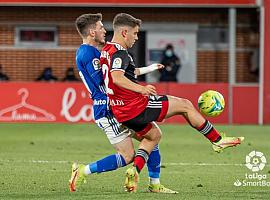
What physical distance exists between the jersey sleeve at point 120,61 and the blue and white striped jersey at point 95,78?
20.7 inches

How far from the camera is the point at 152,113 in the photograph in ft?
34.3

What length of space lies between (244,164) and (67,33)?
1552 centimetres

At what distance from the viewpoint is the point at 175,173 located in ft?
43.9

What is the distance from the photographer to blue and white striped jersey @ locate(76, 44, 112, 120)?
10.8 metres

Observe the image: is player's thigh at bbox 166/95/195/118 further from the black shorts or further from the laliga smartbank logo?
the laliga smartbank logo

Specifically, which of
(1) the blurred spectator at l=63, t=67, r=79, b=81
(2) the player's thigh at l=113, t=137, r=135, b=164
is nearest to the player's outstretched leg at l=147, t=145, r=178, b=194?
(2) the player's thigh at l=113, t=137, r=135, b=164

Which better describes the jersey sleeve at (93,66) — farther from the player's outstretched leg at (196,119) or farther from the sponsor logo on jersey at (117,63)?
the player's outstretched leg at (196,119)

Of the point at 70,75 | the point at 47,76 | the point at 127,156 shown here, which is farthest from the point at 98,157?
the point at 70,75

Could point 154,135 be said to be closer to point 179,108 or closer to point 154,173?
point 179,108

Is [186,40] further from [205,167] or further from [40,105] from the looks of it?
[205,167]

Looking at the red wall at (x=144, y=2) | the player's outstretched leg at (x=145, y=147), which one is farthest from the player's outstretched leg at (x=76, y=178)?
the red wall at (x=144, y=2)

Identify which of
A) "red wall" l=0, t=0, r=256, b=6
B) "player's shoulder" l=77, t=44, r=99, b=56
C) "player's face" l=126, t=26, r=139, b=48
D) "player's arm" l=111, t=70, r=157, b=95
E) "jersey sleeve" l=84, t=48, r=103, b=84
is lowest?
"player's arm" l=111, t=70, r=157, b=95

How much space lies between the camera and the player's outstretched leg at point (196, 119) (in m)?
10.4

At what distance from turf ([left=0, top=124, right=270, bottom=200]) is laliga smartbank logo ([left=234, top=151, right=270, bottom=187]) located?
0.41 feet
